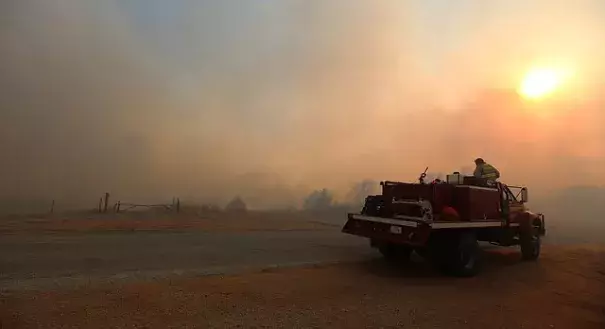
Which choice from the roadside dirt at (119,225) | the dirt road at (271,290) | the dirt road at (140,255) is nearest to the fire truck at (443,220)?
the dirt road at (271,290)

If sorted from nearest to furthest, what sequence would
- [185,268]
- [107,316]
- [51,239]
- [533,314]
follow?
1. [107,316]
2. [533,314]
3. [185,268]
4. [51,239]

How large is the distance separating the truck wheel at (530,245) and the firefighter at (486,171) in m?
2.04

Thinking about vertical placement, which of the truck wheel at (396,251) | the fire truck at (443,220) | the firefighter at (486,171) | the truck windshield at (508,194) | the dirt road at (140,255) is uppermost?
the firefighter at (486,171)

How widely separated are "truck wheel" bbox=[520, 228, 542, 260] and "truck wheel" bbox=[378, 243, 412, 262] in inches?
143

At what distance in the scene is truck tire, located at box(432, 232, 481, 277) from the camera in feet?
29.8

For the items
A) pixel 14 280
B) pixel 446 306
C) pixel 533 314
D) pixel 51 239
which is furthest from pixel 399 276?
pixel 51 239

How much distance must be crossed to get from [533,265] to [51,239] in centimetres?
1420

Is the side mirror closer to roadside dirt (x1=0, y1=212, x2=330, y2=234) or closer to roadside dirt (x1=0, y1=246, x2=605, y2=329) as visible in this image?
roadside dirt (x1=0, y1=246, x2=605, y2=329)

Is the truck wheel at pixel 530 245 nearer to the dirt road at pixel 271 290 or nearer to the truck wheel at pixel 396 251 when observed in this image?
the dirt road at pixel 271 290

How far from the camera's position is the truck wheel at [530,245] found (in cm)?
1173

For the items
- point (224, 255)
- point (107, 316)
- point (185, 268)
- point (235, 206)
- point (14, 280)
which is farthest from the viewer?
point (235, 206)

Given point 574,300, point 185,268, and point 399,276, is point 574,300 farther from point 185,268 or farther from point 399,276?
point 185,268

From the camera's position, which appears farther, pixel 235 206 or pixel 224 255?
pixel 235 206

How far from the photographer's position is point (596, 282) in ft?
30.0
